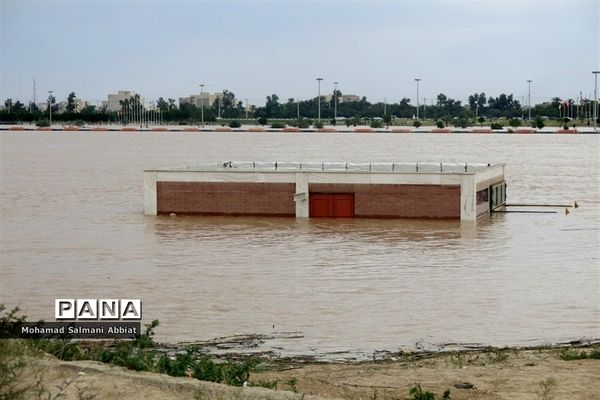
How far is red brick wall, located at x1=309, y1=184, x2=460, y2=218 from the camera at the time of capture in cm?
4588

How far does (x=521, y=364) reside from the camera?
16562mm

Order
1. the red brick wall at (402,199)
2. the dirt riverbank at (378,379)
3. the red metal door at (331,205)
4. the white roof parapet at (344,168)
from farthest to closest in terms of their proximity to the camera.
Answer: the red metal door at (331,205)
the white roof parapet at (344,168)
the red brick wall at (402,199)
the dirt riverbank at (378,379)

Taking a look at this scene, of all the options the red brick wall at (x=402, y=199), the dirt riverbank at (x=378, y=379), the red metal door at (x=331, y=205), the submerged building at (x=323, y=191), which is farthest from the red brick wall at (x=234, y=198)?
the dirt riverbank at (x=378, y=379)

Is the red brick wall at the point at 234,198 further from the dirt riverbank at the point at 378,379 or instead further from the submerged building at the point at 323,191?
the dirt riverbank at the point at 378,379

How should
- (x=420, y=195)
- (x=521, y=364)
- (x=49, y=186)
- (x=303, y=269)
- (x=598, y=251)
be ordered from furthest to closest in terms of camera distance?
(x=49, y=186)
(x=420, y=195)
(x=598, y=251)
(x=303, y=269)
(x=521, y=364)

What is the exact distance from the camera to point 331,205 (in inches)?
1849

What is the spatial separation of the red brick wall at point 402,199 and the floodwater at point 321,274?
0.88 metres

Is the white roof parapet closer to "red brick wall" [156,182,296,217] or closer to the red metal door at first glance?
"red brick wall" [156,182,296,217]

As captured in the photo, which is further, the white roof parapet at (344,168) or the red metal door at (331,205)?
→ the red metal door at (331,205)

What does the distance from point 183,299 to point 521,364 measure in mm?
11672

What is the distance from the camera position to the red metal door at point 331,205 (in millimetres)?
46875

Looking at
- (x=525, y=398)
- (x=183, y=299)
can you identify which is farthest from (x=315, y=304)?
(x=525, y=398)

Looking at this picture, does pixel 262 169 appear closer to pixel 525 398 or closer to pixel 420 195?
pixel 420 195

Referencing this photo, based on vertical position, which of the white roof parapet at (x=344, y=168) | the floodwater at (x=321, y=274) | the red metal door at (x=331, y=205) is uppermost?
the white roof parapet at (x=344, y=168)
